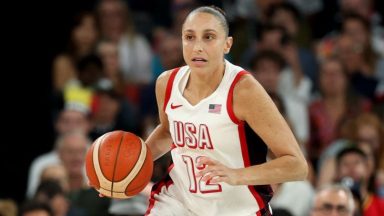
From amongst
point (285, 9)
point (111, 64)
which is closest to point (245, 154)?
point (111, 64)

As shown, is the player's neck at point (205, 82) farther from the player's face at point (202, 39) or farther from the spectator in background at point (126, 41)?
the spectator in background at point (126, 41)

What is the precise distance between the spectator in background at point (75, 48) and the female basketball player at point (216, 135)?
18.0 feet

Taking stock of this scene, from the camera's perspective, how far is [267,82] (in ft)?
36.8

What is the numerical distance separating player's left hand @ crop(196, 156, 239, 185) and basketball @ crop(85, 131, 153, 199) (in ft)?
1.92

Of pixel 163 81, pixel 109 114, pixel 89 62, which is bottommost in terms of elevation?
pixel 109 114

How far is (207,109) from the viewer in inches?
244

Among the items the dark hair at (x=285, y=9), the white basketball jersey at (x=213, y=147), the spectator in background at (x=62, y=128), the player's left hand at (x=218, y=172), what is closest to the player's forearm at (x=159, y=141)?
the white basketball jersey at (x=213, y=147)

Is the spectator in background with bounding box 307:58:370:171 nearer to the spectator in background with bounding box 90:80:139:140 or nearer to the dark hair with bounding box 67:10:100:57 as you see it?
the spectator in background with bounding box 90:80:139:140

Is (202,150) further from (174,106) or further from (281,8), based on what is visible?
(281,8)

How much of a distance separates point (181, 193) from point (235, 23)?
6.28m

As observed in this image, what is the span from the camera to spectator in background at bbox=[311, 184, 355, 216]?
834cm

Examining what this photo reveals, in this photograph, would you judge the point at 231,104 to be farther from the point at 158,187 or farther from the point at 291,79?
the point at 291,79

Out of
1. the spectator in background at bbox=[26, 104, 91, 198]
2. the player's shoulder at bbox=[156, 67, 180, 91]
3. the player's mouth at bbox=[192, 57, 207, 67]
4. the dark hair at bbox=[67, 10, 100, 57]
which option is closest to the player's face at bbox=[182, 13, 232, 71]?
the player's mouth at bbox=[192, 57, 207, 67]

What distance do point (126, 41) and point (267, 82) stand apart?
6.37 feet
